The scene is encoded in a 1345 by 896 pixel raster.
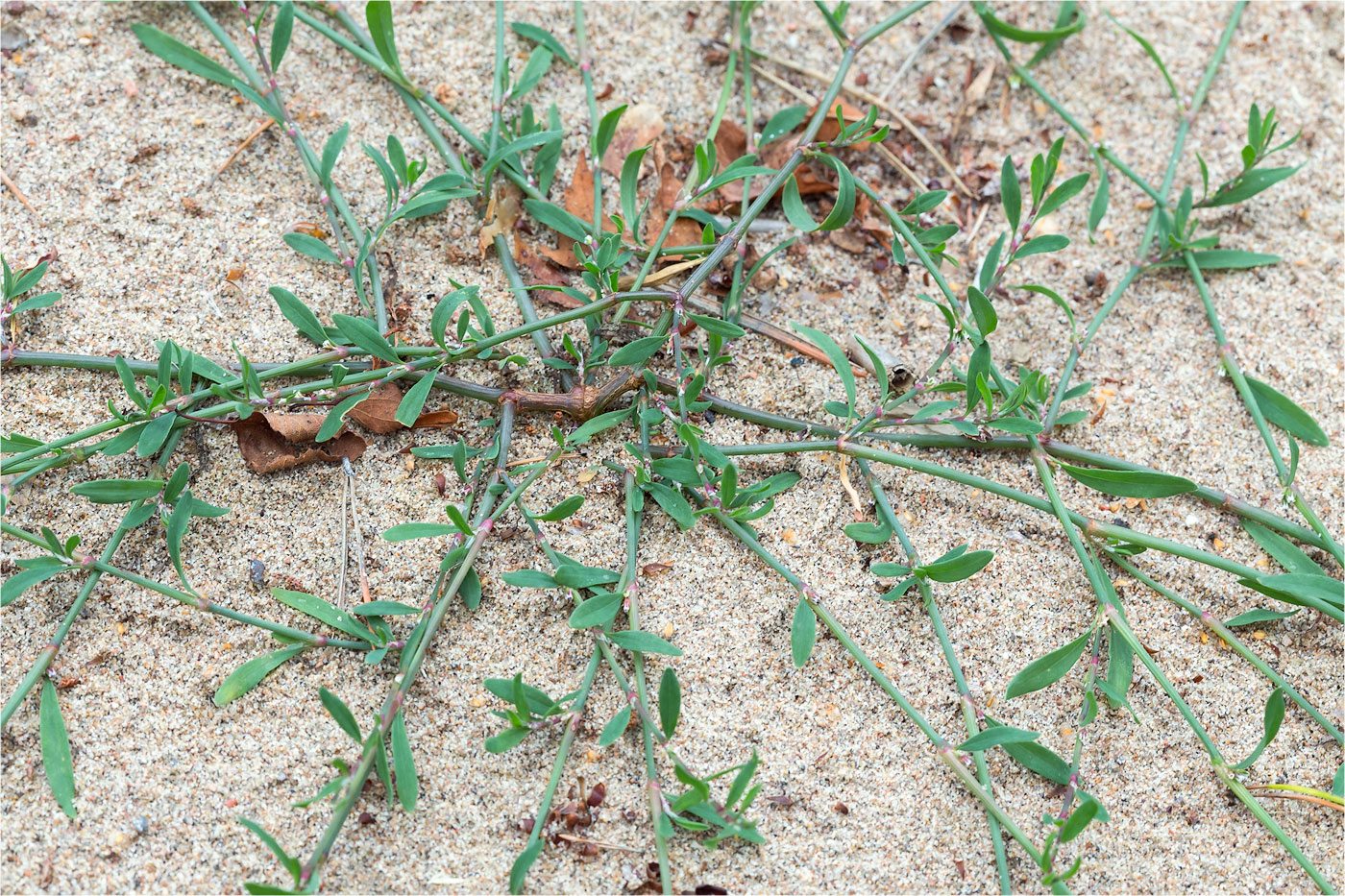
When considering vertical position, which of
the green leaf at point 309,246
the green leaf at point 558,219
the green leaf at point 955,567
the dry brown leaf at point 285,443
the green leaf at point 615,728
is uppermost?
the green leaf at point 558,219

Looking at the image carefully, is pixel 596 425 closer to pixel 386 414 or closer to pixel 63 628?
pixel 386 414

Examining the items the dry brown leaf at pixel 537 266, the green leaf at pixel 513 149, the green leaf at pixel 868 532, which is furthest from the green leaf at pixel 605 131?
the green leaf at pixel 868 532

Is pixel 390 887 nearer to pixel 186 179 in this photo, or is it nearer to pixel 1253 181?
pixel 186 179

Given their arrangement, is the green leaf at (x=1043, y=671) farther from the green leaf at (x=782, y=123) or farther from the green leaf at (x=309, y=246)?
the green leaf at (x=309, y=246)

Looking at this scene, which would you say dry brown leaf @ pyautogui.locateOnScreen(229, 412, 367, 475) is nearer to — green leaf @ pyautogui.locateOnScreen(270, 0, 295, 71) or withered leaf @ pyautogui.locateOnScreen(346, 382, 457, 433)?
withered leaf @ pyautogui.locateOnScreen(346, 382, 457, 433)

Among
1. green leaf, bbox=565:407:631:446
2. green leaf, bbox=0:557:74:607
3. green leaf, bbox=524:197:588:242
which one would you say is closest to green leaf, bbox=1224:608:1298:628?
green leaf, bbox=565:407:631:446

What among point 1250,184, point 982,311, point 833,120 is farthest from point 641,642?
point 1250,184
